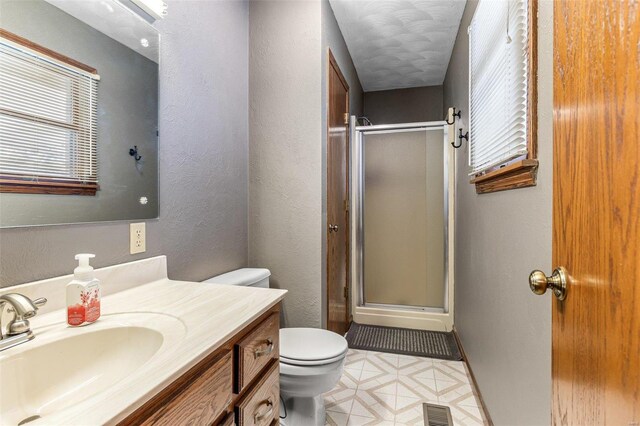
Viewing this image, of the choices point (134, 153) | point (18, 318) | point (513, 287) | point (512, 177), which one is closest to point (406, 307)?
point (513, 287)

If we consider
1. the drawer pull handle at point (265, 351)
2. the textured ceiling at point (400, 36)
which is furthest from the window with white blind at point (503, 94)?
the drawer pull handle at point (265, 351)

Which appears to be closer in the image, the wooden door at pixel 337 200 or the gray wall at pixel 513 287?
the gray wall at pixel 513 287

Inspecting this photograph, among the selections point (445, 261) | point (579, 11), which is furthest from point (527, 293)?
point (445, 261)

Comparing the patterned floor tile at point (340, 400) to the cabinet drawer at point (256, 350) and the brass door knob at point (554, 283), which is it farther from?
the brass door knob at point (554, 283)

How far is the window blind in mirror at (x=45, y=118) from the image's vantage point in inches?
30.7

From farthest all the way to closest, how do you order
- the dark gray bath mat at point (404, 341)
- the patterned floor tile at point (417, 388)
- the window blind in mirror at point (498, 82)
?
the dark gray bath mat at point (404, 341), the patterned floor tile at point (417, 388), the window blind in mirror at point (498, 82)

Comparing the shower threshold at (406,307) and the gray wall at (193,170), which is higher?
the gray wall at (193,170)

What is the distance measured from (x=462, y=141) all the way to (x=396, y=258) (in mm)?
1225

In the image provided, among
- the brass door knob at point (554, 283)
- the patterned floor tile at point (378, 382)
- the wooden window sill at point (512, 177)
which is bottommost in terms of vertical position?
the patterned floor tile at point (378, 382)

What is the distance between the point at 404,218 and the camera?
296 centimetres

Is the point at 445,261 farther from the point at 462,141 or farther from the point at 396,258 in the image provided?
the point at 462,141

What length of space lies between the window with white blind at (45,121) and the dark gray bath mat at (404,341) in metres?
2.12

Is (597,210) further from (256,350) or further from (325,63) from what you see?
(325,63)

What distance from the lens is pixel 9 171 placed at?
30.6 inches
